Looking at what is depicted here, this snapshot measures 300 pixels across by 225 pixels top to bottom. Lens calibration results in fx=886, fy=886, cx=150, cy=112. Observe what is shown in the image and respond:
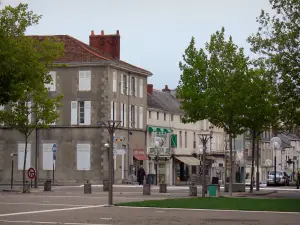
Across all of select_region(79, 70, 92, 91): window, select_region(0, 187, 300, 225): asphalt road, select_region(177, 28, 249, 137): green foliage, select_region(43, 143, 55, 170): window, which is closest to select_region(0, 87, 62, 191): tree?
select_region(177, 28, 249, 137): green foliage

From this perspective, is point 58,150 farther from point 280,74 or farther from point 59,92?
point 280,74

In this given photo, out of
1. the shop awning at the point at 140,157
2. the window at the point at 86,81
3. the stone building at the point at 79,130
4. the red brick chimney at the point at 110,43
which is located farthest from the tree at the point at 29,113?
the shop awning at the point at 140,157

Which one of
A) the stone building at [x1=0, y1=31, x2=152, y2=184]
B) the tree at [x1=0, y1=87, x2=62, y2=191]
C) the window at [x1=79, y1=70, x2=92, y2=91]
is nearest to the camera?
the tree at [x1=0, y1=87, x2=62, y2=191]

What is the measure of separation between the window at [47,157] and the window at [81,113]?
311 centimetres

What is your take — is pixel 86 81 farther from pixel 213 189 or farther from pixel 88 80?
pixel 213 189

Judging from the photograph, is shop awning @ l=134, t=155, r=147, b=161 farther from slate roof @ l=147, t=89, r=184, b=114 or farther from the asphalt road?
the asphalt road

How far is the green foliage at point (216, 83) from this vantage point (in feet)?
164

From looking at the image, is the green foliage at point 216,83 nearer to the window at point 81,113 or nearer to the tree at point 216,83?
the tree at point 216,83

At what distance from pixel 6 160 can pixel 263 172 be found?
5826 centimetres

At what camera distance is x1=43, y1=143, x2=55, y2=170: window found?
3066 inches

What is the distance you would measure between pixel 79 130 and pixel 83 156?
231cm

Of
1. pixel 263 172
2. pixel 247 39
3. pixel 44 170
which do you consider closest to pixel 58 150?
pixel 44 170

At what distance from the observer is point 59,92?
257 ft

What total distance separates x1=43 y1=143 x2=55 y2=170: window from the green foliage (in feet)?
90.8
